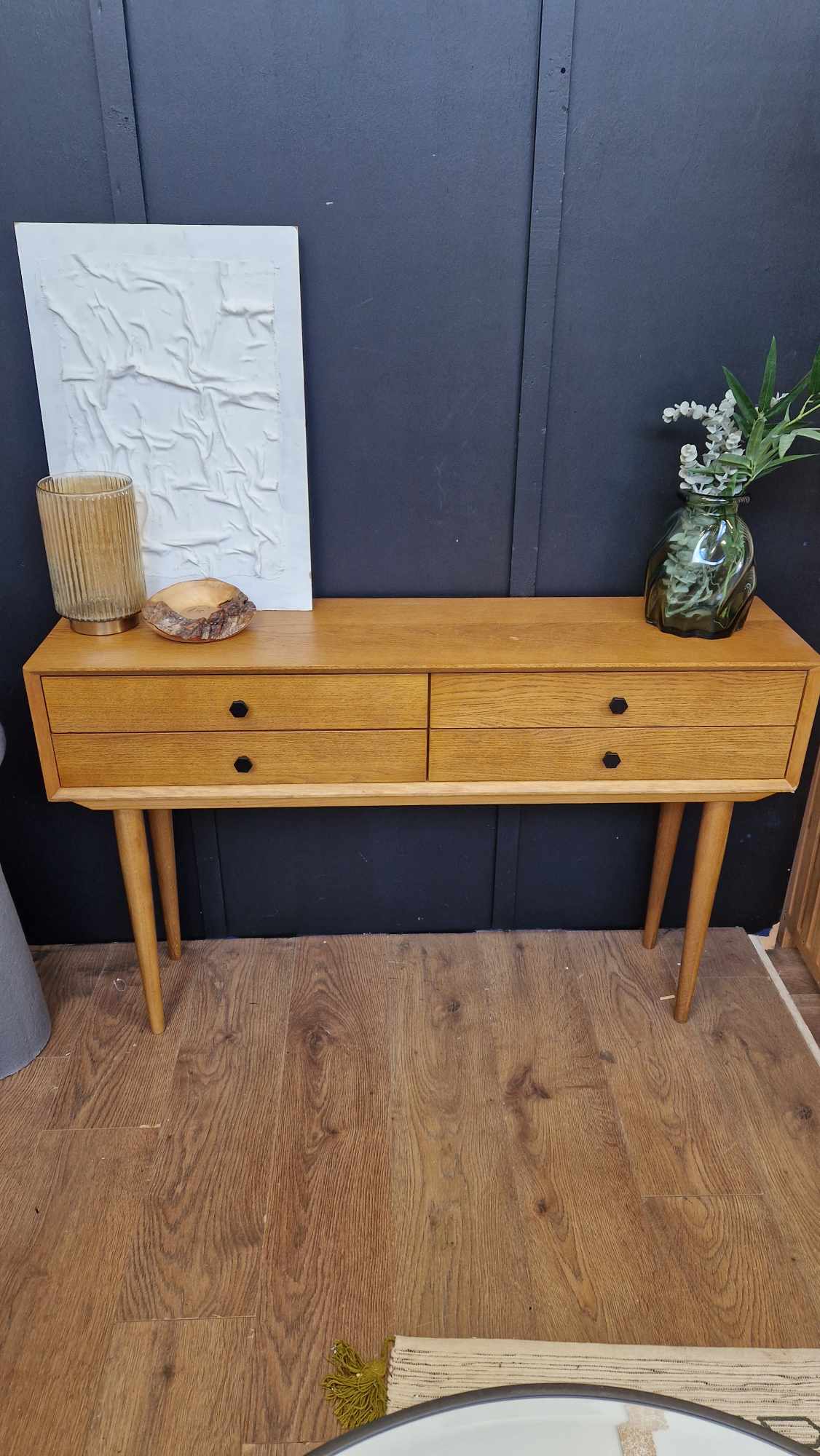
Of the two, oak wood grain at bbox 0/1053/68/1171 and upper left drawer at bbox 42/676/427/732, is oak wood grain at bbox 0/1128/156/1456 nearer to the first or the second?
oak wood grain at bbox 0/1053/68/1171

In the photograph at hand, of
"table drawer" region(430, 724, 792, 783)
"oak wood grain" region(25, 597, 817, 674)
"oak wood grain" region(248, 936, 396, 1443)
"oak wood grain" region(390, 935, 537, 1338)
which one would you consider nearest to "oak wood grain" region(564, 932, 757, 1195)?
"oak wood grain" region(390, 935, 537, 1338)

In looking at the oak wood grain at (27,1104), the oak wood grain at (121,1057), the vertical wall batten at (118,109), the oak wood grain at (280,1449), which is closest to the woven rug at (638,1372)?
the oak wood grain at (280,1449)

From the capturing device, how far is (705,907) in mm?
1946

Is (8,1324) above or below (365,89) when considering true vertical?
below

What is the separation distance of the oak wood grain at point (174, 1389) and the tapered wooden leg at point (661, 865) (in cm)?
117

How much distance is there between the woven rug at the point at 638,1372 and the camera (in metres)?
1.39

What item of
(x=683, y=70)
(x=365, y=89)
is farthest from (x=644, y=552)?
(x=365, y=89)

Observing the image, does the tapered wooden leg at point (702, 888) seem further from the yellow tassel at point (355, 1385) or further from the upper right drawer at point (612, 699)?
the yellow tassel at point (355, 1385)

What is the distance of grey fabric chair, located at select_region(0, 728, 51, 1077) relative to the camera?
1854 mm

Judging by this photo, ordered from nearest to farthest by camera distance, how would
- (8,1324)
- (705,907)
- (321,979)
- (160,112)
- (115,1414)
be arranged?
(115,1414) < (8,1324) < (160,112) < (705,907) < (321,979)

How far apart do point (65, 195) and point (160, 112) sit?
207 mm

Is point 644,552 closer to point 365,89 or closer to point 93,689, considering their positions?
point 365,89

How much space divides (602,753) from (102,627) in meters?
0.91

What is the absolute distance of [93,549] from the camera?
1.69 metres
